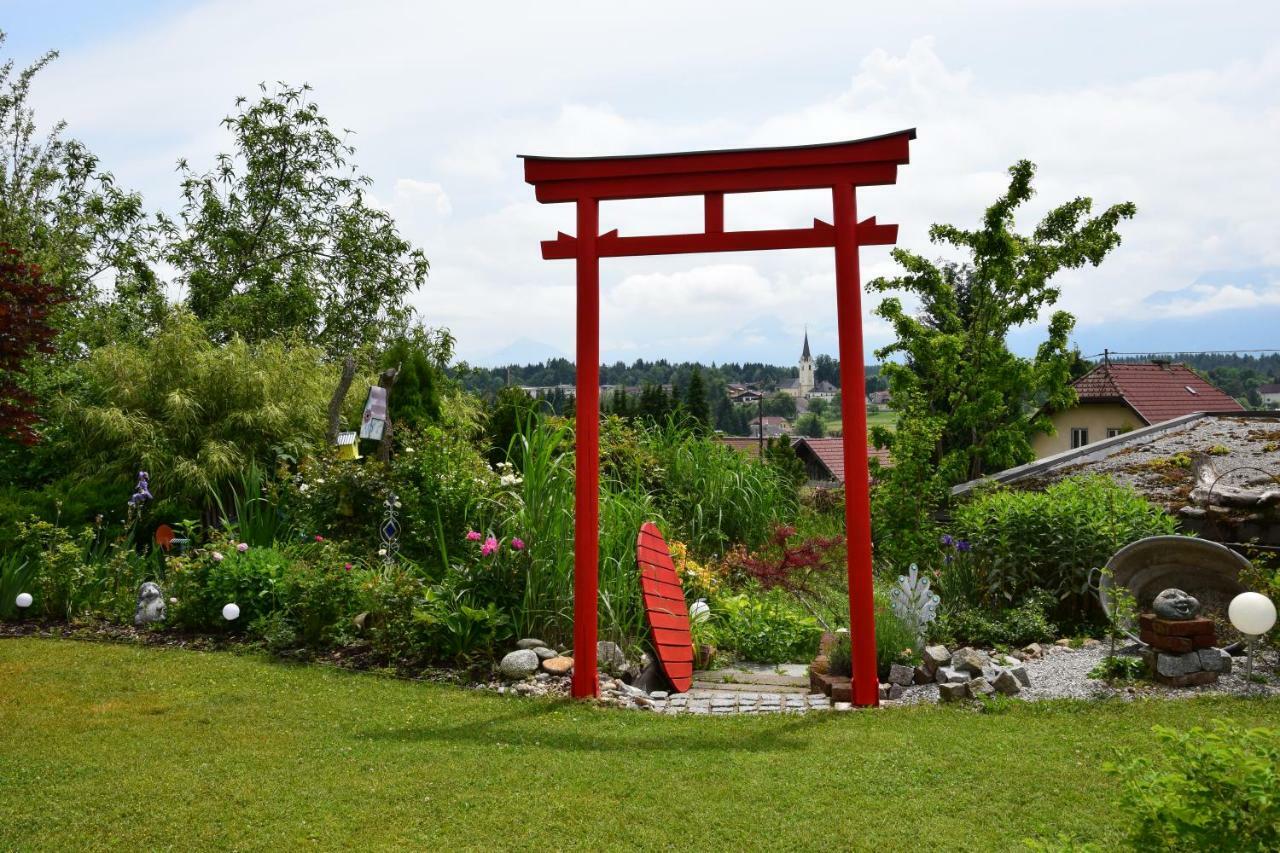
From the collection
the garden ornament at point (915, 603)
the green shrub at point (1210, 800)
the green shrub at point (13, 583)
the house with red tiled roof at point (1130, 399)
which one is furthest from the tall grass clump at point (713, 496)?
the house with red tiled roof at point (1130, 399)

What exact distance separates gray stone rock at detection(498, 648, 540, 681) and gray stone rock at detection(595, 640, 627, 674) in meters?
0.45

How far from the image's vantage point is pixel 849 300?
Result: 5.95 meters

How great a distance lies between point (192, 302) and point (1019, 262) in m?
14.4

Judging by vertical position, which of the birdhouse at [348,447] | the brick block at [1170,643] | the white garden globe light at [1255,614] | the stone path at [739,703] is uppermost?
the birdhouse at [348,447]

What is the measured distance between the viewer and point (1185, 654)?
5988 millimetres

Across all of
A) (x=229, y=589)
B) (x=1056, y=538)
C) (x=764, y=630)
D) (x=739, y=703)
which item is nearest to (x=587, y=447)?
(x=739, y=703)

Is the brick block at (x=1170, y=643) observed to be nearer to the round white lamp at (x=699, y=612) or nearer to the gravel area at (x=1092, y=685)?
the gravel area at (x=1092, y=685)

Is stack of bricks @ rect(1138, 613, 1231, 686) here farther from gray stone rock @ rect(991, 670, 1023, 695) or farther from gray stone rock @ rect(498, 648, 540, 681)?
gray stone rock @ rect(498, 648, 540, 681)

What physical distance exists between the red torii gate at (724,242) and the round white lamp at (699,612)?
164 cm

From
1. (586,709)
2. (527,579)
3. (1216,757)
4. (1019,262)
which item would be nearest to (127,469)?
(527,579)

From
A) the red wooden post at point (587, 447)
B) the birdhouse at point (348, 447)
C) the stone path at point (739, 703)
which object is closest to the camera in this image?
the stone path at point (739, 703)

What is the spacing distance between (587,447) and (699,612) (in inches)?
83.9

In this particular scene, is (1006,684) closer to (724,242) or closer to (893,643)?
(893,643)

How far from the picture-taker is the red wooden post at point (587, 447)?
616 cm
